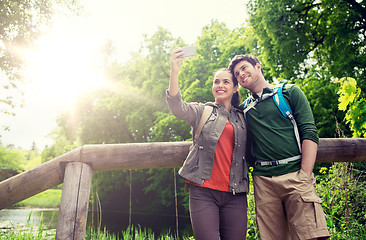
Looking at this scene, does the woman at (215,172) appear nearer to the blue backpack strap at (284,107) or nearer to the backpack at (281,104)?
the backpack at (281,104)

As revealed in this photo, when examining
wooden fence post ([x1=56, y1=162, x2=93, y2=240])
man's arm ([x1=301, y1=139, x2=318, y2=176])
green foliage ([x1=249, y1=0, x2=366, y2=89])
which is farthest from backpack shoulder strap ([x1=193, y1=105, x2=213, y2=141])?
green foliage ([x1=249, y1=0, x2=366, y2=89])

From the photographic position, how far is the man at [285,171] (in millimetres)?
1692

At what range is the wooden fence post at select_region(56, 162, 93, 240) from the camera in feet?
6.35

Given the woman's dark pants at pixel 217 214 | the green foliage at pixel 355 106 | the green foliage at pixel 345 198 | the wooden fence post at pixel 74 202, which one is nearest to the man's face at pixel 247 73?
the woman's dark pants at pixel 217 214

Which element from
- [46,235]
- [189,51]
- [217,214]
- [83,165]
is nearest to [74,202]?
[83,165]

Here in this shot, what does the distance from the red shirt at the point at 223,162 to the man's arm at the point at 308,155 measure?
50cm

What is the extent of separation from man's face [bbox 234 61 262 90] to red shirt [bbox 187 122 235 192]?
14.3 inches

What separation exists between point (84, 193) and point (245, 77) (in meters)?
1.55

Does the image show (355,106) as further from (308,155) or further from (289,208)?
(289,208)

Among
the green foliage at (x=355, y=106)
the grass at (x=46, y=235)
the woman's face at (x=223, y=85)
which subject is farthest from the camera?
the green foliage at (x=355, y=106)

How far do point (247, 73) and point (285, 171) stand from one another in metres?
0.81

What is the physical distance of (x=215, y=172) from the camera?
6.36 ft

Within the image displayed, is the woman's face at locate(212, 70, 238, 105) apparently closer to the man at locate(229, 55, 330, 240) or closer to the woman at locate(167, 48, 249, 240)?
the woman at locate(167, 48, 249, 240)

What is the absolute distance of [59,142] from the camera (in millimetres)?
31422
